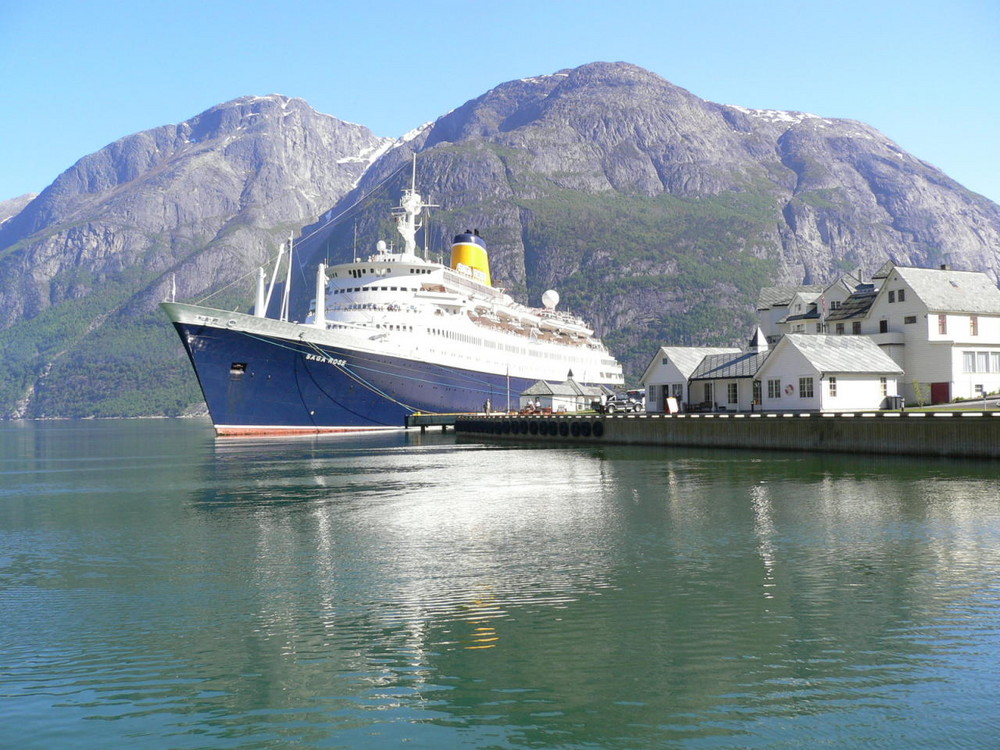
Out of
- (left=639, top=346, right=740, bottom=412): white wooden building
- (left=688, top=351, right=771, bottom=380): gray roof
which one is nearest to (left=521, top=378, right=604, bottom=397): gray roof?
(left=639, top=346, right=740, bottom=412): white wooden building

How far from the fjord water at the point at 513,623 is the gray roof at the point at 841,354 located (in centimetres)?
2041

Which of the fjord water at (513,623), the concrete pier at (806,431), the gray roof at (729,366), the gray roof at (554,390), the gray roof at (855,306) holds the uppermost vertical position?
the gray roof at (855,306)

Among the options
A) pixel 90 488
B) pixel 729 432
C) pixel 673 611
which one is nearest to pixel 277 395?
pixel 90 488

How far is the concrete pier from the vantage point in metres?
34.4

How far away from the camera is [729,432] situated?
45750 mm

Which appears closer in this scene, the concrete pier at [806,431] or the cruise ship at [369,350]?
the concrete pier at [806,431]

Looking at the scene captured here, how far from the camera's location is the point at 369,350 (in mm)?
64750

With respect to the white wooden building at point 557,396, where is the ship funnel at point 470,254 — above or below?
above

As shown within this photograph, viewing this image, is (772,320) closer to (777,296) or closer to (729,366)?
(777,296)

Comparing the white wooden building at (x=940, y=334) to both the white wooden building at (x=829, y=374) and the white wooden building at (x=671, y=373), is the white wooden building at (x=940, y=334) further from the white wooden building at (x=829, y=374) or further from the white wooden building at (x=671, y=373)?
the white wooden building at (x=671, y=373)

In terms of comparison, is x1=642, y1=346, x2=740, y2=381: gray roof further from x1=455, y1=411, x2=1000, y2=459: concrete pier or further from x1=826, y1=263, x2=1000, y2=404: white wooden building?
x1=826, y1=263, x2=1000, y2=404: white wooden building

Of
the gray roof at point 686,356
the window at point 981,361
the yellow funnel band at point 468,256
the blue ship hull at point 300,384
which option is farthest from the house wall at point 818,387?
the yellow funnel band at point 468,256

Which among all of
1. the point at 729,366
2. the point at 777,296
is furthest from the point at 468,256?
the point at 729,366

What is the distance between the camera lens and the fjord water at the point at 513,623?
28.1 feet
